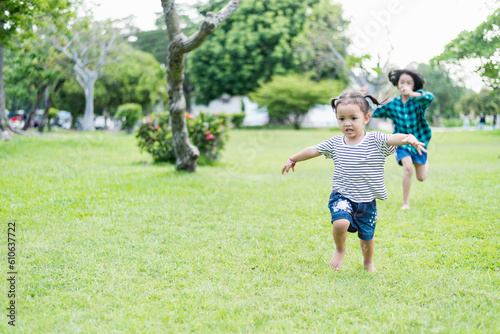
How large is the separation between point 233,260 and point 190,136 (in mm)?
6668

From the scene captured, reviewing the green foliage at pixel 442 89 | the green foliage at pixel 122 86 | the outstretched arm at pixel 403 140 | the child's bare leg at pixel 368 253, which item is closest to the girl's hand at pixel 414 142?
the outstretched arm at pixel 403 140

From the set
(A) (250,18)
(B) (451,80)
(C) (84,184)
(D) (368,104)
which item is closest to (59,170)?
(C) (84,184)

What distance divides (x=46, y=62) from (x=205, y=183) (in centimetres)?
2005

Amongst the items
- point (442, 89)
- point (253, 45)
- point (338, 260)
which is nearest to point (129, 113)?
point (253, 45)

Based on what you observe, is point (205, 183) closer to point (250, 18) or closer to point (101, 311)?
point (101, 311)

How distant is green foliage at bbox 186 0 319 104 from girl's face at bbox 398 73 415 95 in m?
27.3

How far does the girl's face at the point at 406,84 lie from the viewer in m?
5.59

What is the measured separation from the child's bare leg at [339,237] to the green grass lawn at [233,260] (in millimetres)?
86

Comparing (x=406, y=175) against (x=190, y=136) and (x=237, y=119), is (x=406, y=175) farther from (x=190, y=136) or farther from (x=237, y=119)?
(x=237, y=119)

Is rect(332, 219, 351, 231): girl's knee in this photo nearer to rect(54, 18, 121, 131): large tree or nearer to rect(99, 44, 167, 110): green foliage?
rect(54, 18, 121, 131): large tree

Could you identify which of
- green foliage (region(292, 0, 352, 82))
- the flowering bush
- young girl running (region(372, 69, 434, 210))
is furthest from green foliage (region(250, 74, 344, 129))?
young girl running (region(372, 69, 434, 210))

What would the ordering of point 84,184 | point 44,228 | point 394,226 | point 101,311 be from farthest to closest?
1. point 84,184
2. point 394,226
3. point 44,228
4. point 101,311

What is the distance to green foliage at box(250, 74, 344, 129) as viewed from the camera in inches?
1214

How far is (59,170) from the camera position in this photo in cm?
827
